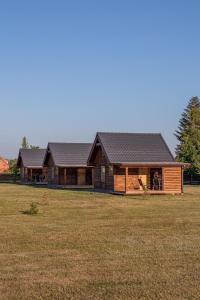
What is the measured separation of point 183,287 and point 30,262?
3.49 metres

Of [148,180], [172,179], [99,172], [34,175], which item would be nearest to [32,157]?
[34,175]

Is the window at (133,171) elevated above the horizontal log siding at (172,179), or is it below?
above

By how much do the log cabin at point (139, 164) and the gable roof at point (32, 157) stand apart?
22536mm

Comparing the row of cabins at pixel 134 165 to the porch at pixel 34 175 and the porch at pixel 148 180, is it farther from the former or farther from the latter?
the porch at pixel 34 175

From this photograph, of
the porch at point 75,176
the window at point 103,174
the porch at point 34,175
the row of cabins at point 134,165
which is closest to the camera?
the row of cabins at point 134,165

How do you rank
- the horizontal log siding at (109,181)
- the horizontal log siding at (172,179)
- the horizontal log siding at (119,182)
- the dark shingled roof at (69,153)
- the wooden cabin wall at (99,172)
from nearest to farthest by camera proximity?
the horizontal log siding at (172,179) < the horizontal log siding at (119,182) < the horizontal log siding at (109,181) < the wooden cabin wall at (99,172) < the dark shingled roof at (69,153)

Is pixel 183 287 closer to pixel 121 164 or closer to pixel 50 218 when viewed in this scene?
pixel 50 218

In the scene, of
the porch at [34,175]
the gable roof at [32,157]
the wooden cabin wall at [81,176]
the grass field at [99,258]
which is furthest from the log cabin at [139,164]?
the porch at [34,175]

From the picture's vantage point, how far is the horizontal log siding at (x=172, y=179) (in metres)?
38.3

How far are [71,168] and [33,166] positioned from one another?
35.2 ft

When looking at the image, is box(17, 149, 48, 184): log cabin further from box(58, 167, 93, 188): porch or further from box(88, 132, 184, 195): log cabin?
box(88, 132, 184, 195): log cabin

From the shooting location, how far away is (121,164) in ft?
117

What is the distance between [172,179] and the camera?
38531 millimetres

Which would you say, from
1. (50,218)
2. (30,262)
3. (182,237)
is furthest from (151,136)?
(30,262)
